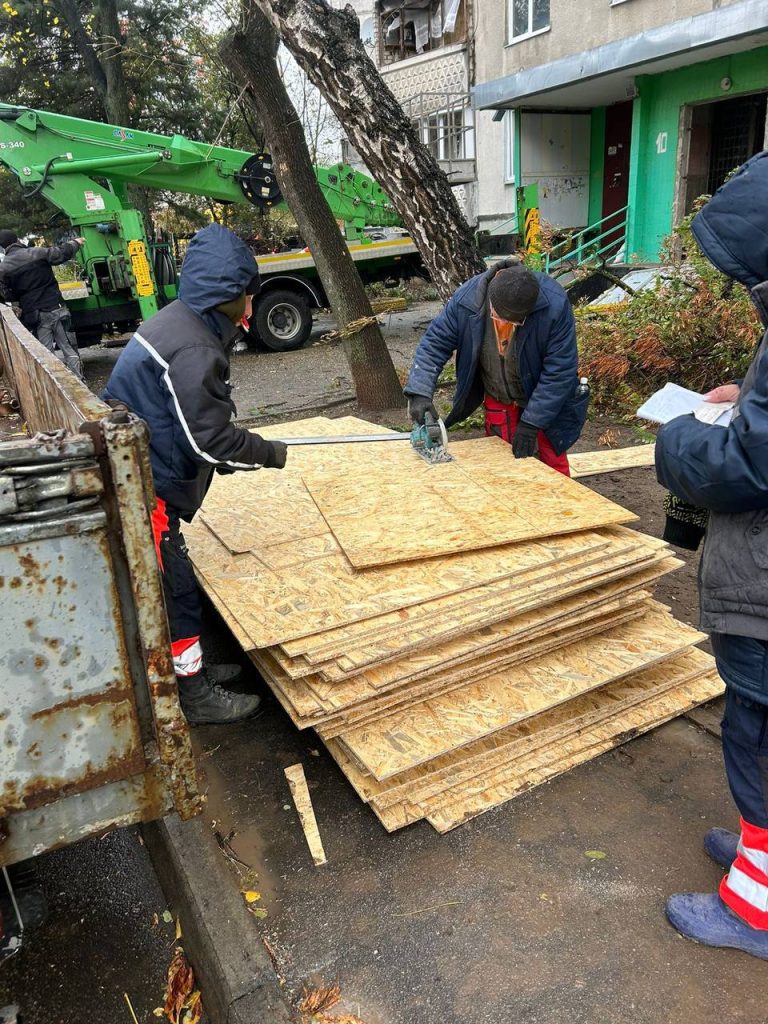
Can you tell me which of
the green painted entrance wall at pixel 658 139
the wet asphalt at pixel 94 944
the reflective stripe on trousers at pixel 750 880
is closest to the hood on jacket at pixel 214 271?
the wet asphalt at pixel 94 944

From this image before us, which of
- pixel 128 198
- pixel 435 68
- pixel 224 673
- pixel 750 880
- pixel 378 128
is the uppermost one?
pixel 435 68

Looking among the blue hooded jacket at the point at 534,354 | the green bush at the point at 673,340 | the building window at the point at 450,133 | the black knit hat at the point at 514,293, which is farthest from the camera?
the building window at the point at 450,133

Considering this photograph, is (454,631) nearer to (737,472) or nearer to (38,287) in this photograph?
(737,472)

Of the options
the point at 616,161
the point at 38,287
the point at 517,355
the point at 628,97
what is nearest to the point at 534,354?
the point at 517,355

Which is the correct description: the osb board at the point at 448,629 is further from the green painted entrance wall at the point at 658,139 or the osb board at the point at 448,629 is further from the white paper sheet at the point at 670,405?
the green painted entrance wall at the point at 658,139

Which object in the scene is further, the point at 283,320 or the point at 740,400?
the point at 283,320

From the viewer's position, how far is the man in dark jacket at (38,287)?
9.45m

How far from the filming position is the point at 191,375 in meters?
2.93

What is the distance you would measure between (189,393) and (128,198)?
402 inches

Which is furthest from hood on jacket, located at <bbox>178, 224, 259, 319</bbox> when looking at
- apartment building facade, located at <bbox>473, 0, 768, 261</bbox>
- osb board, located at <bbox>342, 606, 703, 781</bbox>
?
apartment building facade, located at <bbox>473, 0, 768, 261</bbox>

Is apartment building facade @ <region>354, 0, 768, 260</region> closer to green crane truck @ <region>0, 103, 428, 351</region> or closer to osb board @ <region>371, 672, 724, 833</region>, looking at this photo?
green crane truck @ <region>0, 103, 428, 351</region>

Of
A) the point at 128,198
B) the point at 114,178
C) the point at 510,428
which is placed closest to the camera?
the point at 510,428

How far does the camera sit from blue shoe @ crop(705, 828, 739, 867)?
2490 millimetres

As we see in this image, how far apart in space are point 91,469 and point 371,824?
1.85 meters
